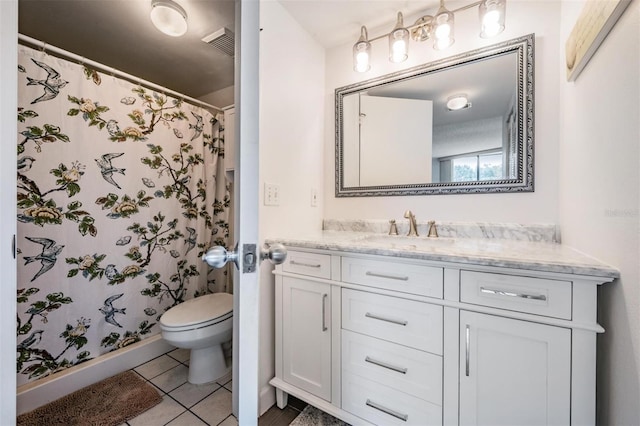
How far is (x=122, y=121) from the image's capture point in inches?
64.8

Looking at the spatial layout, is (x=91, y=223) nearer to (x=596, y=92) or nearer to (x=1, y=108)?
(x=1, y=108)

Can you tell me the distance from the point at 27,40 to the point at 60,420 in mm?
1881

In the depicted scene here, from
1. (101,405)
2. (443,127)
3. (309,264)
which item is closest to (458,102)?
(443,127)

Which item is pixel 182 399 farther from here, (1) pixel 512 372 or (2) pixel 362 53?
(2) pixel 362 53

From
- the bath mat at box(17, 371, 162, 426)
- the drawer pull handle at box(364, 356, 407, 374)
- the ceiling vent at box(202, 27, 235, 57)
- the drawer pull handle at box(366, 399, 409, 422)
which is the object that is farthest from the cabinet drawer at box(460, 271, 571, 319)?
the ceiling vent at box(202, 27, 235, 57)

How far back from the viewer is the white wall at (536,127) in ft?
3.88

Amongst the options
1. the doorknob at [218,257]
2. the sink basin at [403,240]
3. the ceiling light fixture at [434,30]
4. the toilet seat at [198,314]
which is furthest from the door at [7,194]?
the ceiling light fixture at [434,30]

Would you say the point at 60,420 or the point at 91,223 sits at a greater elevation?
the point at 91,223

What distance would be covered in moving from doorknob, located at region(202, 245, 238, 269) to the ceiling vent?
5.45ft

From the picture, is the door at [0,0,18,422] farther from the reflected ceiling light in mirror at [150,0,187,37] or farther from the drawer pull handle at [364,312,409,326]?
the drawer pull handle at [364,312,409,326]

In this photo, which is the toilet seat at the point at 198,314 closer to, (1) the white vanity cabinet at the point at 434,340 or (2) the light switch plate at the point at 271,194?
(1) the white vanity cabinet at the point at 434,340

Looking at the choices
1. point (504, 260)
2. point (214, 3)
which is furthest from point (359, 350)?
point (214, 3)

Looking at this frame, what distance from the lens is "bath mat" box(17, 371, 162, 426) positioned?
1187mm

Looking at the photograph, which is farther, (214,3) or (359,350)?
(214,3)
